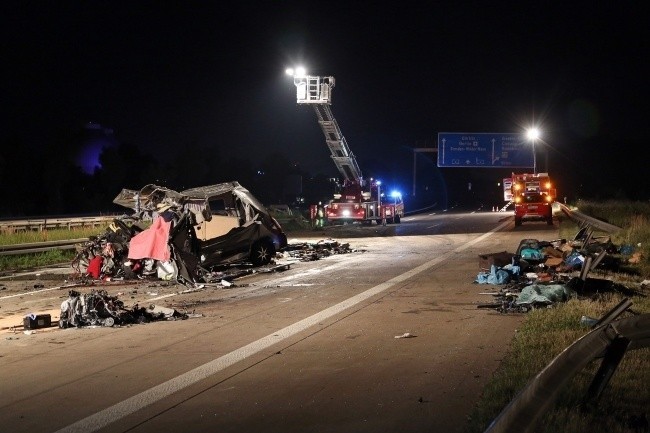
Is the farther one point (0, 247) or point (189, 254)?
point (0, 247)

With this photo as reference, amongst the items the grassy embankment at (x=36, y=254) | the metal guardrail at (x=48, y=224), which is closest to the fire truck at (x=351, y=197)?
the metal guardrail at (x=48, y=224)

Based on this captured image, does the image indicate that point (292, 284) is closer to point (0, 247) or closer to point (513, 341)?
point (513, 341)

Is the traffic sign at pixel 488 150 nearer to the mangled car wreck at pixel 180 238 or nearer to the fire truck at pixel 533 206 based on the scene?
the fire truck at pixel 533 206

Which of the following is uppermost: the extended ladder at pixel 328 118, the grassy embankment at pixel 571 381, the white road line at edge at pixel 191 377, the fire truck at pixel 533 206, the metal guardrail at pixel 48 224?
the extended ladder at pixel 328 118

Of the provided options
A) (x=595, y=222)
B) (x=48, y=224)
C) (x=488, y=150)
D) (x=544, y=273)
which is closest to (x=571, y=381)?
(x=544, y=273)

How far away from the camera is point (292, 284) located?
1770 cm

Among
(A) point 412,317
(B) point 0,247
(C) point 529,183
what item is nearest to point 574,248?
(A) point 412,317

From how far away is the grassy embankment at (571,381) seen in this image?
19.7ft

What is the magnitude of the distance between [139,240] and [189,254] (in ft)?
3.98

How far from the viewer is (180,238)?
17.9 metres

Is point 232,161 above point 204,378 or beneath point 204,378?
above

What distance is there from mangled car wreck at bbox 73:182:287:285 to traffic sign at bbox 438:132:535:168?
42.6 meters

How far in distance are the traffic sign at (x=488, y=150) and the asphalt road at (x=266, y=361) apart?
Answer: 46.1 meters

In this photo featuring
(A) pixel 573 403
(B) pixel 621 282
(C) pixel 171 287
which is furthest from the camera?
(C) pixel 171 287
